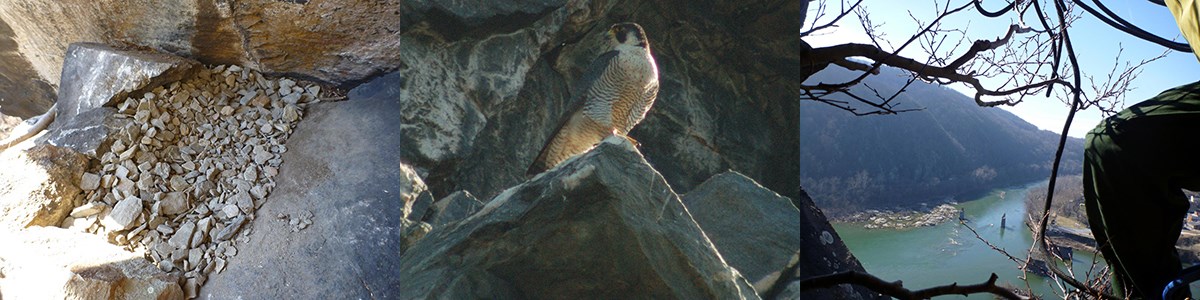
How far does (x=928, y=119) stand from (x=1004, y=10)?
0.39 metres

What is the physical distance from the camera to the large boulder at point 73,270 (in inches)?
66.9

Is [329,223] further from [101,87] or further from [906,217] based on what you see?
[906,217]

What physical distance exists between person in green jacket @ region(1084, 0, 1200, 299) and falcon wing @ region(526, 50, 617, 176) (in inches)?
32.0

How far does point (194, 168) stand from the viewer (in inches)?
78.4

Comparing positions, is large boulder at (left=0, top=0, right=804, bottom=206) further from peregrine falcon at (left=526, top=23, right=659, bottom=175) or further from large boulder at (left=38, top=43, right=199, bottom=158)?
large boulder at (left=38, top=43, right=199, bottom=158)

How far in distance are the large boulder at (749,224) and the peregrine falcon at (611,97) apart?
181mm

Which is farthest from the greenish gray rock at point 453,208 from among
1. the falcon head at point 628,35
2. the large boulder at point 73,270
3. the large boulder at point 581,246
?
the large boulder at point 73,270

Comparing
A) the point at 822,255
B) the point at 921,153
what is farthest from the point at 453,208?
the point at 921,153

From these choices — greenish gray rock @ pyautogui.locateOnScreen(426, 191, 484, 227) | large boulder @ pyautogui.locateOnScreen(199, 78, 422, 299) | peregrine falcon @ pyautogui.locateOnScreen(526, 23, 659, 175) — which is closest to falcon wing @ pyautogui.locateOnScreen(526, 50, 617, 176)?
peregrine falcon @ pyautogui.locateOnScreen(526, 23, 659, 175)

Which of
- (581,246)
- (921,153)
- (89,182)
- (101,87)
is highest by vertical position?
(921,153)

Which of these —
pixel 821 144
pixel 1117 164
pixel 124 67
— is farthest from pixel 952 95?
pixel 124 67

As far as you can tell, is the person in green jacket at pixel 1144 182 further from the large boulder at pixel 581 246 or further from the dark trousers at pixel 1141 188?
the large boulder at pixel 581 246

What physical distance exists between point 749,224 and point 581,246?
301 millimetres

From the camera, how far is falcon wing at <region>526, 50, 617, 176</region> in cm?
120
